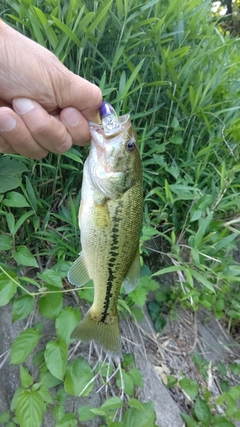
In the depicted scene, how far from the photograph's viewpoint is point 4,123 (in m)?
1.31

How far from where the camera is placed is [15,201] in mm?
1728

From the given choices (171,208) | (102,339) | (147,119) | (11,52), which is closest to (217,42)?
(147,119)

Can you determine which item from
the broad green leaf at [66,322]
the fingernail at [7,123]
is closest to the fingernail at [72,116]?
the fingernail at [7,123]

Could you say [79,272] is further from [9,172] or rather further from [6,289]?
[9,172]

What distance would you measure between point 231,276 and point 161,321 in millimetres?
734

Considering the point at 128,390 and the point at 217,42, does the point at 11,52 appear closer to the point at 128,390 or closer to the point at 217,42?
the point at 128,390

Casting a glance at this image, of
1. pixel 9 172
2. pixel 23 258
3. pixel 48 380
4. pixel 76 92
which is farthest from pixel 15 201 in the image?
pixel 48 380

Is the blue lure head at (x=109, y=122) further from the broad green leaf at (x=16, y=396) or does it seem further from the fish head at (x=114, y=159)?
the broad green leaf at (x=16, y=396)

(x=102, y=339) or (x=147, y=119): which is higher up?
(x=147, y=119)

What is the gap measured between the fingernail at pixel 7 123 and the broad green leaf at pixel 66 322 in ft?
2.91

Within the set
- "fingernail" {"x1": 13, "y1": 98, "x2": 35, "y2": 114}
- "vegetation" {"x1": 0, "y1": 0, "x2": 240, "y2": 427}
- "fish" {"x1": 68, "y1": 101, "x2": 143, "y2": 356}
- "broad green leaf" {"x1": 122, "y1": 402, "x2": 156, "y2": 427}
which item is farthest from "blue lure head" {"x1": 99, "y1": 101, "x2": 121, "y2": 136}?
"broad green leaf" {"x1": 122, "y1": 402, "x2": 156, "y2": 427}

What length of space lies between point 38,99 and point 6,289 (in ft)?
2.70

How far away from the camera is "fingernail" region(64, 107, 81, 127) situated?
4.63ft

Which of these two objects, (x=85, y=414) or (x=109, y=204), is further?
(x=85, y=414)
